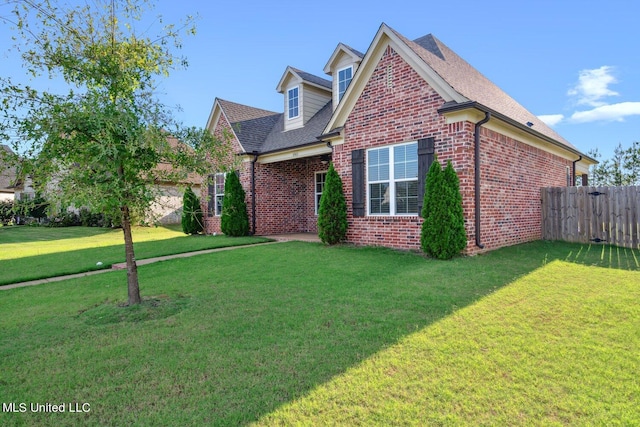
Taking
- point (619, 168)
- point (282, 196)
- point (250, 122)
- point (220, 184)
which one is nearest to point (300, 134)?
point (282, 196)

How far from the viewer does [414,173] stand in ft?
28.6

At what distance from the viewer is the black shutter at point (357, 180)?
9742mm

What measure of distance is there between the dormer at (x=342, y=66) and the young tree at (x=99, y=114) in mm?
7420

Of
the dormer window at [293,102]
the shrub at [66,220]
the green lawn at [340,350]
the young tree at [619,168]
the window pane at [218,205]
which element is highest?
the dormer window at [293,102]

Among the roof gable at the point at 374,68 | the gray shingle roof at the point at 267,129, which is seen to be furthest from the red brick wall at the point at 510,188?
the gray shingle roof at the point at 267,129

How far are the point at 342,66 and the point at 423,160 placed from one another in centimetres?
545

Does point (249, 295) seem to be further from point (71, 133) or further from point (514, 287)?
point (514, 287)

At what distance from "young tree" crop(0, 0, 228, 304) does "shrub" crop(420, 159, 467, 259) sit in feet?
15.1

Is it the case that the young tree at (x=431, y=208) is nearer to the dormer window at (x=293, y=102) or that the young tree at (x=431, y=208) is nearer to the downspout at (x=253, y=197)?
the downspout at (x=253, y=197)

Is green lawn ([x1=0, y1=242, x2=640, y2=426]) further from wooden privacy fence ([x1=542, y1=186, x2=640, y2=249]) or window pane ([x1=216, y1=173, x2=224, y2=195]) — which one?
window pane ([x1=216, y1=173, x2=224, y2=195])

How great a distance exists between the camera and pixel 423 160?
8.44m

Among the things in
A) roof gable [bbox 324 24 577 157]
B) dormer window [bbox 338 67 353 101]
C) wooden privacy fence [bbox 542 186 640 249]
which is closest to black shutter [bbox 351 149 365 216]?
roof gable [bbox 324 24 577 157]

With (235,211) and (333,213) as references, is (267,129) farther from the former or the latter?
(333,213)

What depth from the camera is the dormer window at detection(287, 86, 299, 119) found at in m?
14.4
